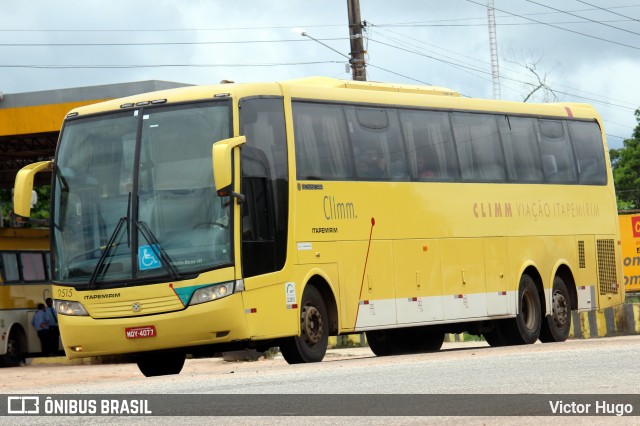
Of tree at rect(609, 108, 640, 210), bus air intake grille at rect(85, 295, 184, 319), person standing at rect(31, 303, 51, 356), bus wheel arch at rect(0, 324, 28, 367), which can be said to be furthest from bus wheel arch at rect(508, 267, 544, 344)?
tree at rect(609, 108, 640, 210)

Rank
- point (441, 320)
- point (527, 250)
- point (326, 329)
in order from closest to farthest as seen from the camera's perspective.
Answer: point (326, 329) → point (441, 320) → point (527, 250)

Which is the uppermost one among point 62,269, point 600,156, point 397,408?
point 600,156

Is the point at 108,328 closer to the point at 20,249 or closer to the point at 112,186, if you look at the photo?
the point at 112,186

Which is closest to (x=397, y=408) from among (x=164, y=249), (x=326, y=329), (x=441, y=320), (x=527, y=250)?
(x=164, y=249)

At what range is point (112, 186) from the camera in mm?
19188

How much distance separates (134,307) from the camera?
1875 cm

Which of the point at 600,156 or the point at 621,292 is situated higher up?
the point at 600,156

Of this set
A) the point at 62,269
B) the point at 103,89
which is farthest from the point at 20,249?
the point at 62,269

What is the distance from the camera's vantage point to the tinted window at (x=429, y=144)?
2267 centimetres

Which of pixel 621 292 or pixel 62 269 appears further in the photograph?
pixel 621 292

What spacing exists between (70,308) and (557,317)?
991 centimetres

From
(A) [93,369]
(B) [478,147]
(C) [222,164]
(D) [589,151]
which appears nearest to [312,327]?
(C) [222,164]

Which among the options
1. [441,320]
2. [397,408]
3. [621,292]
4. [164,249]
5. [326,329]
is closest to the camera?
[397,408]

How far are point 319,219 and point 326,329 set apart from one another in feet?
4.88
